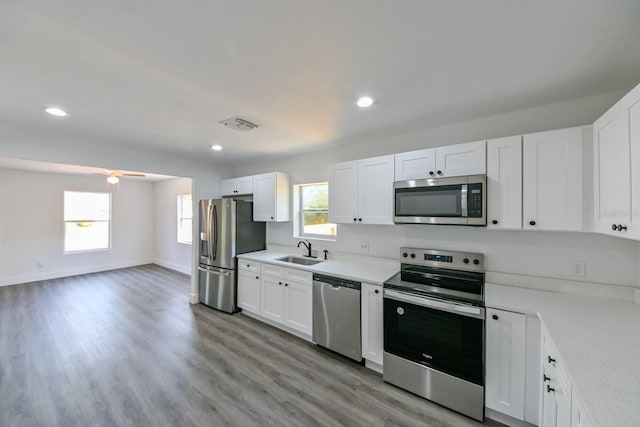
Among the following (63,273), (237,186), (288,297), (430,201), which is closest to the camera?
(430,201)

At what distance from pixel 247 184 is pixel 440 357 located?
3.56 metres

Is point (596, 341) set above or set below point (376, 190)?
below

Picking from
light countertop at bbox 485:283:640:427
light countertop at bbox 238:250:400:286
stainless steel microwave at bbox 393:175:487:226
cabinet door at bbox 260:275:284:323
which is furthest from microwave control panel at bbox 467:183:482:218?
cabinet door at bbox 260:275:284:323

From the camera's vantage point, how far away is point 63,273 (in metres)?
5.85

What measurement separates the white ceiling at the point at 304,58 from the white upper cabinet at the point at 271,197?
4.78ft

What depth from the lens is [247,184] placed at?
426cm

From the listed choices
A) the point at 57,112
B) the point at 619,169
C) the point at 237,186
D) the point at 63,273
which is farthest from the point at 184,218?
the point at 619,169

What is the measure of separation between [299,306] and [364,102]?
2391 mm

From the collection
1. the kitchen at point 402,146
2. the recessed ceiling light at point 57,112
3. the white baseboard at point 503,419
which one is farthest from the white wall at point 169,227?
the white baseboard at point 503,419

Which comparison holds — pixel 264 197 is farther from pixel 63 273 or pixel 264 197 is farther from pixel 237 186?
pixel 63 273

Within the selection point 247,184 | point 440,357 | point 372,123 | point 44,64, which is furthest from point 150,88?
point 440,357

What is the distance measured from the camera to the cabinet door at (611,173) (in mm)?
1382

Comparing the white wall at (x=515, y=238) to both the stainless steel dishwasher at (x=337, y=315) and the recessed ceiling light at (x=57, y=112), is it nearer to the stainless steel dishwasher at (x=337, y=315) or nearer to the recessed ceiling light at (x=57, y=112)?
the stainless steel dishwasher at (x=337, y=315)

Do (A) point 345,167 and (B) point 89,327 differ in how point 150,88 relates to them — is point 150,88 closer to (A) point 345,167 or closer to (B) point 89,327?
(A) point 345,167
